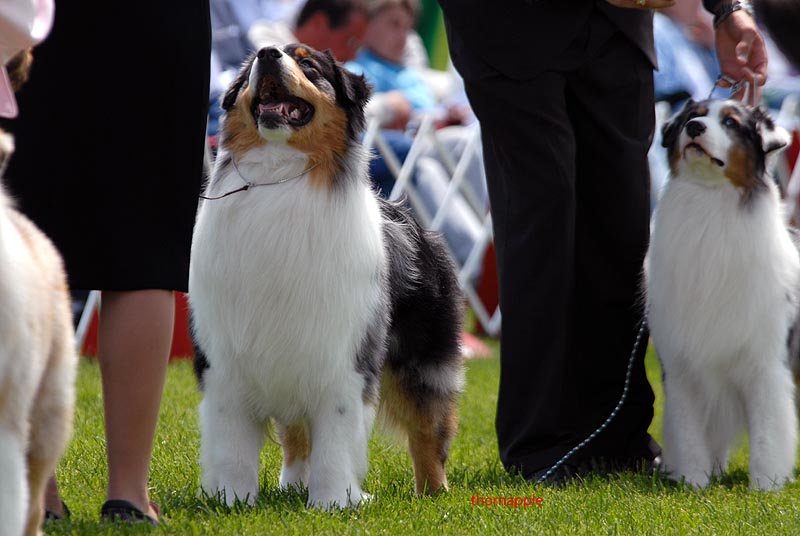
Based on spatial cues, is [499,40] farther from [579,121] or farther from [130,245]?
[130,245]

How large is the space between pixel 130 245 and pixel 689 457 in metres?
2.29

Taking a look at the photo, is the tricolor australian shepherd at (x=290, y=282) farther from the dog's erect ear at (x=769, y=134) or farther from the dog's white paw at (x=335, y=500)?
the dog's erect ear at (x=769, y=134)

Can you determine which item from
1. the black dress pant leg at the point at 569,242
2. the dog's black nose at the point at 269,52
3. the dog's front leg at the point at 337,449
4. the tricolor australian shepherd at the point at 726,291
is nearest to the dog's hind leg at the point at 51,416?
the dog's front leg at the point at 337,449

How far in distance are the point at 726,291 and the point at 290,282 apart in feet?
5.61

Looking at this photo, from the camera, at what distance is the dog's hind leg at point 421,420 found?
13.1ft

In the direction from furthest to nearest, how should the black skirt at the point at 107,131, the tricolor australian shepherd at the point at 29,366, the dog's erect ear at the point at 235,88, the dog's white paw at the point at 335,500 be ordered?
the dog's erect ear at the point at 235,88 < the dog's white paw at the point at 335,500 < the black skirt at the point at 107,131 < the tricolor australian shepherd at the point at 29,366

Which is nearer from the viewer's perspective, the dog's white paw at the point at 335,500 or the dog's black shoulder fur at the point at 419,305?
the dog's white paw at the point at 335,500

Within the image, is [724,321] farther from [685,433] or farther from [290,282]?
[290,282]

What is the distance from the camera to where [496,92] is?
13.3 feet

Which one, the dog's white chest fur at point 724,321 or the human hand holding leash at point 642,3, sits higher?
the human hand holding leash at point 642,3

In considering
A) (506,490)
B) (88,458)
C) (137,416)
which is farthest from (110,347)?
(506,490)

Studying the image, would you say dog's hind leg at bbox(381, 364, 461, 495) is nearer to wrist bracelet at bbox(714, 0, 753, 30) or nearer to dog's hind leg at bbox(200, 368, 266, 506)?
dog's hind leg at bbox(200, 368, 266, 506)

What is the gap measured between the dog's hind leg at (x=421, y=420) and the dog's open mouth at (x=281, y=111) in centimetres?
100

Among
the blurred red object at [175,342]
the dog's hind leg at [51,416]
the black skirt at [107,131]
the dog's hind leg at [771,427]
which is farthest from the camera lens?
the blurred red object at [175,342]
